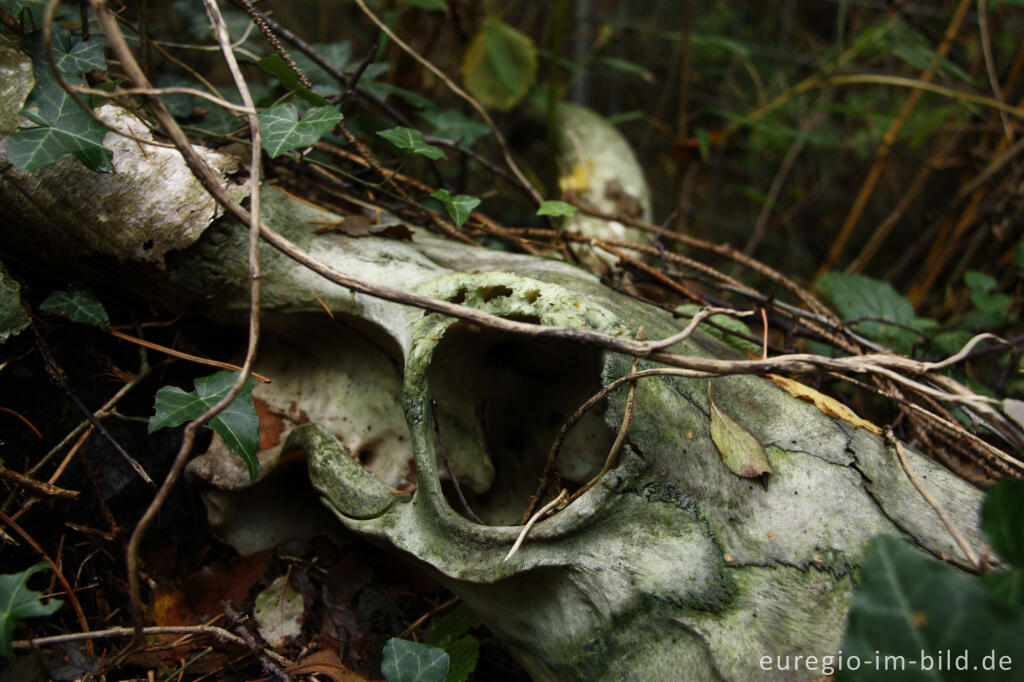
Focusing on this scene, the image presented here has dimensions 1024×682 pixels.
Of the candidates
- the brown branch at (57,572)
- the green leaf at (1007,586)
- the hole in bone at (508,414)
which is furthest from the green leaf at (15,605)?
the green leaf at (1007,586)

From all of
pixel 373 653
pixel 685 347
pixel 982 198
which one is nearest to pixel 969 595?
pixel 685 347

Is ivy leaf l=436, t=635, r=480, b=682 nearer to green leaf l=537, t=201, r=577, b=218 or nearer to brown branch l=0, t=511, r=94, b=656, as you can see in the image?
brown branch l=0, t=511, r=94, b=656

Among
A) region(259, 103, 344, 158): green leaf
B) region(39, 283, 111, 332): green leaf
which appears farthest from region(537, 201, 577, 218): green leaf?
region(39, 283, 111, 332): green leaf

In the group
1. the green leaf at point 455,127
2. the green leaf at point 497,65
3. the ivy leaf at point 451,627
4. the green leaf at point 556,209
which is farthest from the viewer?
the green leaf at point 497,65

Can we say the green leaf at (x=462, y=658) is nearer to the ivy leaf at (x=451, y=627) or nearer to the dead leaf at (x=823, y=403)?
the ivy leaf at (x=451, y=627)

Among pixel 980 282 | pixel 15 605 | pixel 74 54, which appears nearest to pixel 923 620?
pixel 15 605

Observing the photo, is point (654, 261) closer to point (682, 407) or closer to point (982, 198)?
point (682, 407)
